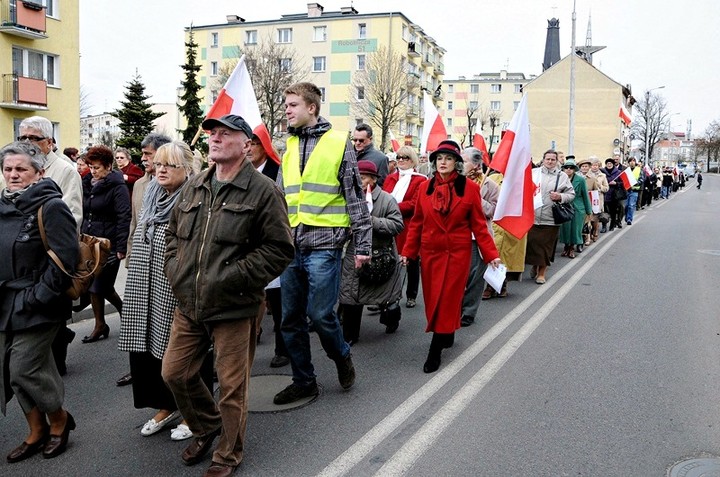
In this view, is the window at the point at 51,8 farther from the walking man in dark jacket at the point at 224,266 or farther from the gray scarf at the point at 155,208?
the walking man in dark jacket at the point at 224,266

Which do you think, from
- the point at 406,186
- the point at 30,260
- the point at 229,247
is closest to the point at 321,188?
the point at 229,247

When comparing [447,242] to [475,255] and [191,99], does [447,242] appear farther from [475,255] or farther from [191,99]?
[191,99]

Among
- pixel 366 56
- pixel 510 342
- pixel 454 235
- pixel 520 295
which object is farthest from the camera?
pixel 366 56

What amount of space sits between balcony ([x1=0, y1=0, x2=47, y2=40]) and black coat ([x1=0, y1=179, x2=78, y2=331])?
27.6 meters

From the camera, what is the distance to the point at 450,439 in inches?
164

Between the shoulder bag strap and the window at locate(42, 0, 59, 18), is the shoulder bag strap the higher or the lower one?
the lower one

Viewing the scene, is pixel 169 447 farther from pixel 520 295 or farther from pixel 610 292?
pixel 610 292

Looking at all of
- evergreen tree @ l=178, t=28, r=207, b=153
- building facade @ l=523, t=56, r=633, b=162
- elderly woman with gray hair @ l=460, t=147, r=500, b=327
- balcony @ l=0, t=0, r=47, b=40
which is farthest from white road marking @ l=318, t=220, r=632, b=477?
building facade @ l=523, t=56, r=633, b=162

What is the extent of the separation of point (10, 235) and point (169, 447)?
157cm

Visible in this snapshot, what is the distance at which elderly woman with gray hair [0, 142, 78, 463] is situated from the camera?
12.4 ft

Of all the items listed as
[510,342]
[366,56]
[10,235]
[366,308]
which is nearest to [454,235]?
[510,342]

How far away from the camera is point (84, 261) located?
401 cm

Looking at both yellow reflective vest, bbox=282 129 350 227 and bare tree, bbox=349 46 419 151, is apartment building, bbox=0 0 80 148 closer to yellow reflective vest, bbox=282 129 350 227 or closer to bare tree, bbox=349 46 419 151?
bare tree, bbox=349 46 419 151

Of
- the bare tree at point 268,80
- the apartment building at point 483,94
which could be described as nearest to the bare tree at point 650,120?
the apartment building at point 483,94
